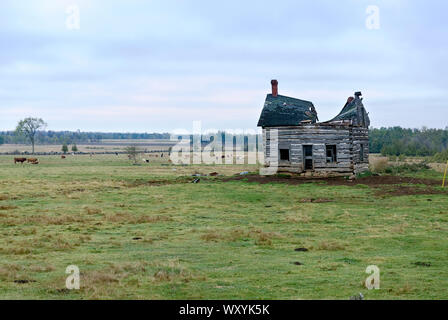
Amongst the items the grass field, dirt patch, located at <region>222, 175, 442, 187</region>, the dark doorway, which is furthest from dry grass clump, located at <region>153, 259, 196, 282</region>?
the dark doorway

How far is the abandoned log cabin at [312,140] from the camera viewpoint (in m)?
34.7

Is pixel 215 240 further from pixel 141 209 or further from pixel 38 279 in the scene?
pixel 141 209

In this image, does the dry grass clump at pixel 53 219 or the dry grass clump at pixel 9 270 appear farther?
the dry grass clump at pixel 53 219

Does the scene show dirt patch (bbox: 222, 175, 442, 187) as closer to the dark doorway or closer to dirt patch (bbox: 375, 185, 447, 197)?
the dark doorway

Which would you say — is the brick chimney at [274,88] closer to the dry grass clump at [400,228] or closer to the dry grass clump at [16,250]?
the dry grass clump at [400,228]

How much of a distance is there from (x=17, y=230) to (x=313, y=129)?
943 inches

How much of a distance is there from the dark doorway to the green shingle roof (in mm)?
2077

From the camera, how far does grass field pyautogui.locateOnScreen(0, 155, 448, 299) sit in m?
9.64

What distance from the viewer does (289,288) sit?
9609 mm

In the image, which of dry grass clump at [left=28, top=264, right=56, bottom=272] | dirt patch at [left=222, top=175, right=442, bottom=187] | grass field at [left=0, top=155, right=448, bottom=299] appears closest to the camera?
grass field at [left=0, top=155, right=448, bottom=299]

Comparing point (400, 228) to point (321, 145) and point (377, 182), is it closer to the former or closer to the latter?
point (377, 182)

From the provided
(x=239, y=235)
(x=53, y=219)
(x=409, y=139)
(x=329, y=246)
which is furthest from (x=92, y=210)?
(x=409, y=139)

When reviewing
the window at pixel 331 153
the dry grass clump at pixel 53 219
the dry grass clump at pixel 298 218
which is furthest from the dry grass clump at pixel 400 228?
the window at pixel 331 153

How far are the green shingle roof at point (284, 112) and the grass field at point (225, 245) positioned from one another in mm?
11222
